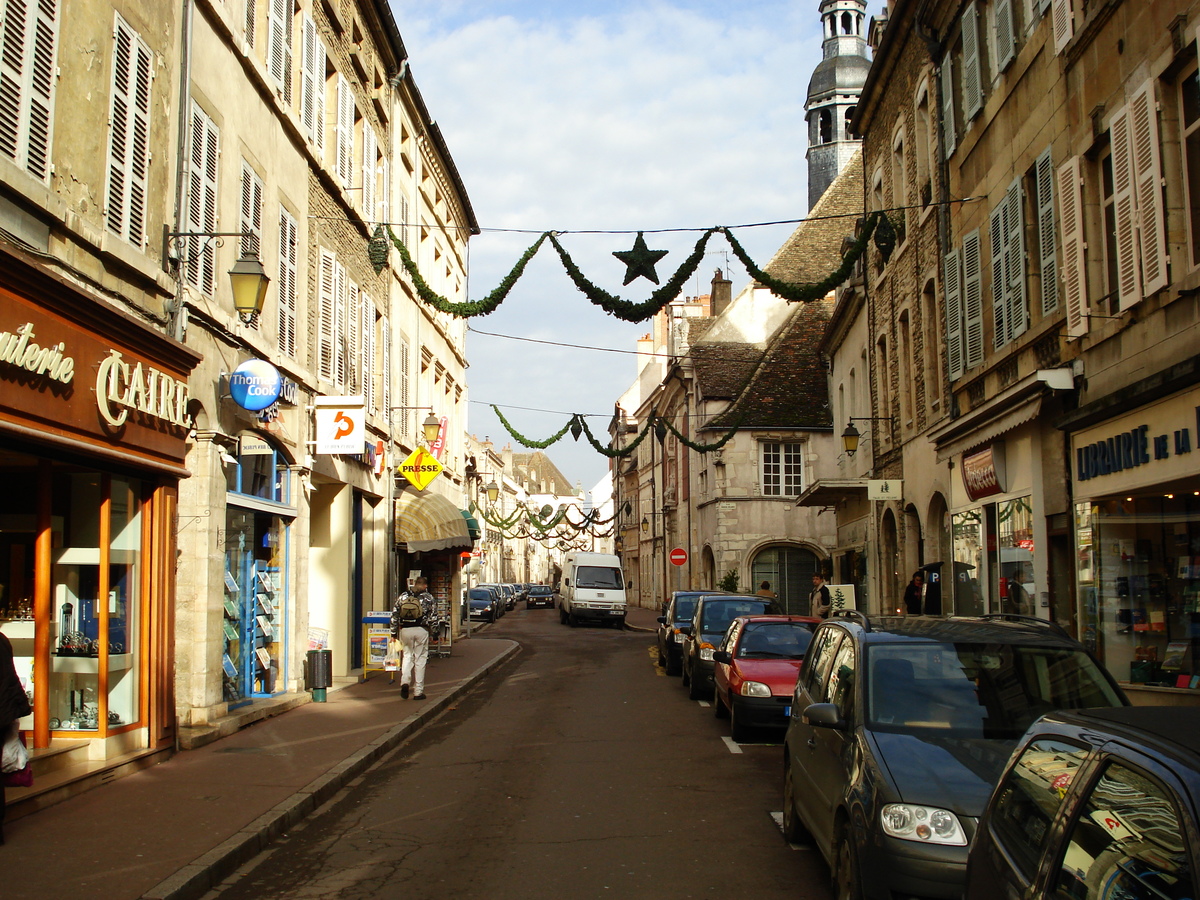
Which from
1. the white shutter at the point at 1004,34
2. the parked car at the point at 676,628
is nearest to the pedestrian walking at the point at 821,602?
the parked car at the point at 676,628

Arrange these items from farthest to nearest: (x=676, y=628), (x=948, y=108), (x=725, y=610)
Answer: (x=676, y=628), (x=725, y=610), (x=948, y=108)

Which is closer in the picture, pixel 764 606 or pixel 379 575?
pixel 764 606

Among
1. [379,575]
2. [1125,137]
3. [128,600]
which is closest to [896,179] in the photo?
[1125,137]

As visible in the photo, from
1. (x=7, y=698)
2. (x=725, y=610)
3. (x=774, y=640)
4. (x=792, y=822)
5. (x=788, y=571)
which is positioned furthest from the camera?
(x=788, y=571)

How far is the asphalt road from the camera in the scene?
675 centimetres

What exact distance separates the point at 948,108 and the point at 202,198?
12.2m

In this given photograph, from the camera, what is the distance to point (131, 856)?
7105 mm

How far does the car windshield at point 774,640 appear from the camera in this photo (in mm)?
13688

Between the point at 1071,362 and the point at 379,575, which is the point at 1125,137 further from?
the point at 379,575

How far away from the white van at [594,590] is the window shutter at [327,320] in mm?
24681

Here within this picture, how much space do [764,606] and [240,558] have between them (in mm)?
9168

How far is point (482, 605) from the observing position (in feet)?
156

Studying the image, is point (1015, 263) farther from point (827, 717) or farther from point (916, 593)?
point (827, 717)

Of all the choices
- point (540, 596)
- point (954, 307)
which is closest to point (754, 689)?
point (954, 307)
